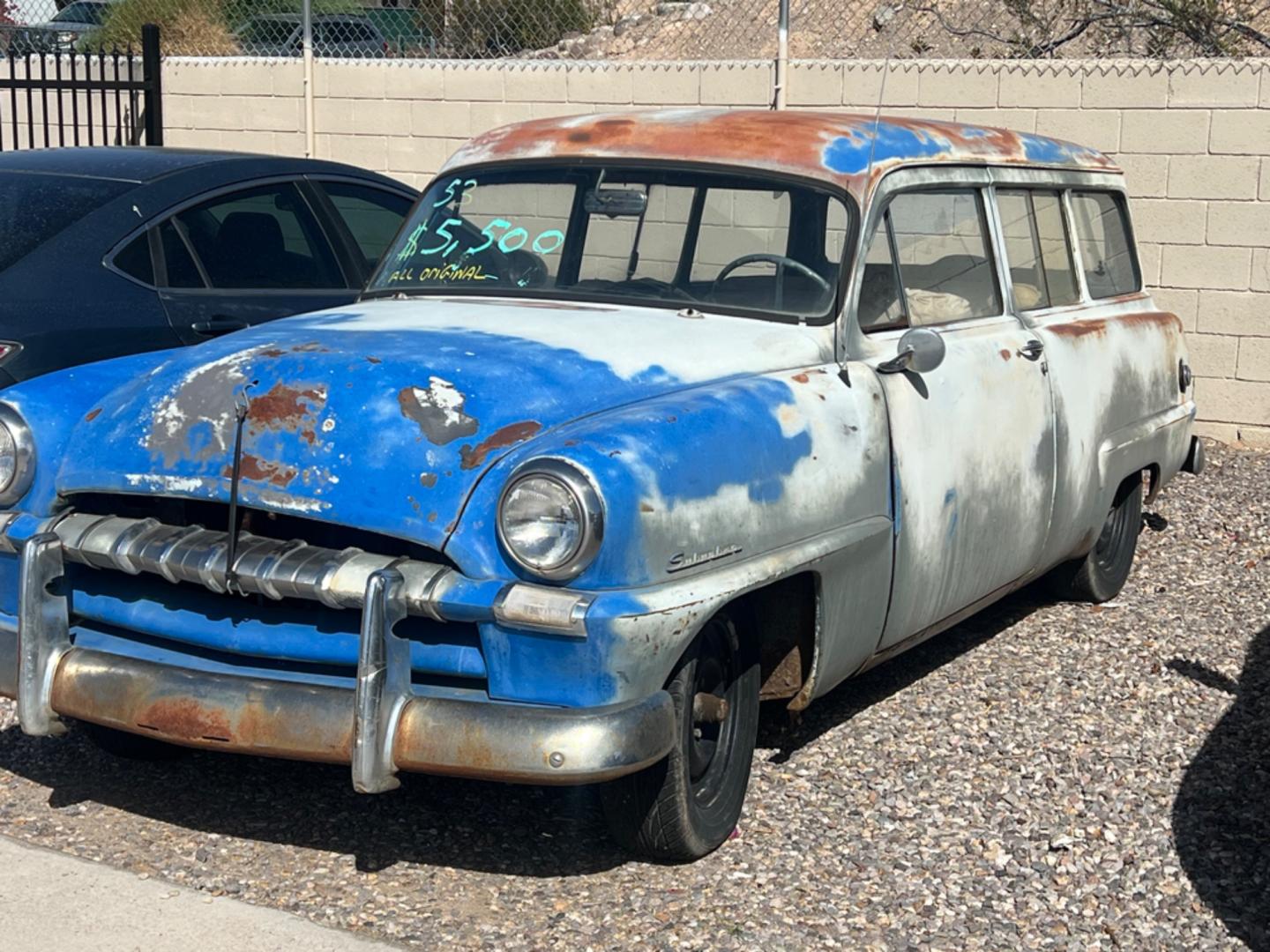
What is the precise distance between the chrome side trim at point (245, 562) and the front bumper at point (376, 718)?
55 millimetres

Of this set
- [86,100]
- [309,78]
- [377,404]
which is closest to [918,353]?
[377,404]

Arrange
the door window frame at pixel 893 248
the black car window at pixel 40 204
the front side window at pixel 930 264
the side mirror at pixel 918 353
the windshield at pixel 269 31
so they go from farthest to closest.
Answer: the windshield at pixel 269 31 < the black car window at pixel 40 204 < the front side window at pixel 930 264 < the door window frame at pixel 893 248 < the side mirror at pixel 918 353

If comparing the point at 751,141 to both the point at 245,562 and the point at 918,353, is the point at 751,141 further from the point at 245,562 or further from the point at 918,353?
the point at 245,562

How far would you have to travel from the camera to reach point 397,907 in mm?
3752

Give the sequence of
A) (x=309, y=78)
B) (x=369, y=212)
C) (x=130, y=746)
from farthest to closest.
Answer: (x=309, y=78) < (x=369, y=212) < (x=130, y=746)

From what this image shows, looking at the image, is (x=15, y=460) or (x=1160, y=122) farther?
(x=1160, y=122)

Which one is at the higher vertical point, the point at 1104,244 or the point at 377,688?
the point at 1104,244

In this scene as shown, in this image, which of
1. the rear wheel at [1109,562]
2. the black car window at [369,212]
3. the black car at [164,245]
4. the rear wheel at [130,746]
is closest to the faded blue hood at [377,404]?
the rear wheel at [130,746]

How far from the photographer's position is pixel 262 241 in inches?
258

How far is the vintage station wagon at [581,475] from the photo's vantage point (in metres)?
3.49

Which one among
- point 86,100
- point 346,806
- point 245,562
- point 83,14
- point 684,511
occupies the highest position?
point 83,14

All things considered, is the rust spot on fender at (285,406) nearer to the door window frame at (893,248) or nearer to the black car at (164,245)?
the door window frame at (893,248)

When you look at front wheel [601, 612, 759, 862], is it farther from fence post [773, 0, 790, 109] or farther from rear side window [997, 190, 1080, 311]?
fence post [773, 0, 790, 109]

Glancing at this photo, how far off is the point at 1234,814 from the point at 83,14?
75.7 feet
